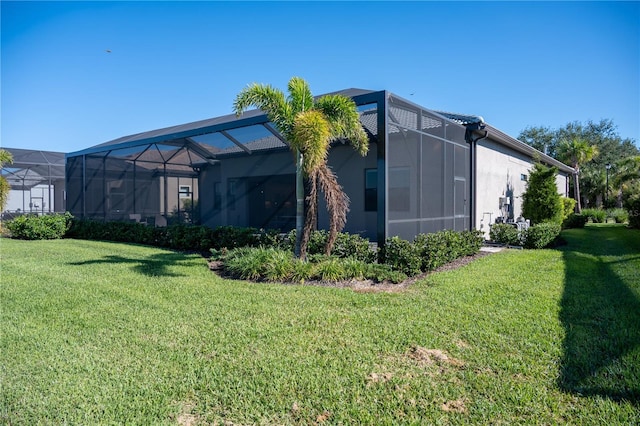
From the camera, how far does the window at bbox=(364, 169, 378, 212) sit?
38.9ft

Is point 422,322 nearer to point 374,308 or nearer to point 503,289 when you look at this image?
point 374,308

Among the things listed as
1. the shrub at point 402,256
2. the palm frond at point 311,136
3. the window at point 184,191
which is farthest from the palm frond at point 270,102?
the window at point 184,191

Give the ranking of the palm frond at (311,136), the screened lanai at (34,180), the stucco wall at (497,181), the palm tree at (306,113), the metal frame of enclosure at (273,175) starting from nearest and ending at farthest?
the palm frond at (311,136)
the palm tree at (306,113)
the metal frame of enclosure at (273,175)
the stucco wall at (497,181)
the screened lanai at (34,180)

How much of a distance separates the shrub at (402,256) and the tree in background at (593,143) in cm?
3538

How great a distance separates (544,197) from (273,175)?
389 inches

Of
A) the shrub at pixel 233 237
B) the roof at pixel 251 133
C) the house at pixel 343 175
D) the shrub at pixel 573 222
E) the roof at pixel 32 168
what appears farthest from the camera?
the roof at pixel 32 168

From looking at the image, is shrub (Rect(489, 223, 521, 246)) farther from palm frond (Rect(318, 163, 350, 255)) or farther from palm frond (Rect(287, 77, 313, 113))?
palm frond (Rect(287, 77, 313, 113))

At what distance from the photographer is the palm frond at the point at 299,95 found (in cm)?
711

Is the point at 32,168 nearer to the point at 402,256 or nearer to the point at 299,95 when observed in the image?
the point at 299,95

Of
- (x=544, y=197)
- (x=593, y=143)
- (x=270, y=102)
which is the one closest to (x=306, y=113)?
(x=270, y=102)

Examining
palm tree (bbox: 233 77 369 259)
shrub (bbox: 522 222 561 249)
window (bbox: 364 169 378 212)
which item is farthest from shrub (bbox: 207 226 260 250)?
shrub (bbox: 522 222 561 249)

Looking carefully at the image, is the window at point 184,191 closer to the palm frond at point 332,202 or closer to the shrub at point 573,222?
the palm frond at point 332,202

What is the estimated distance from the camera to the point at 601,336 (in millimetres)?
3975

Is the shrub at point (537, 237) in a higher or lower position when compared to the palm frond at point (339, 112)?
lower
